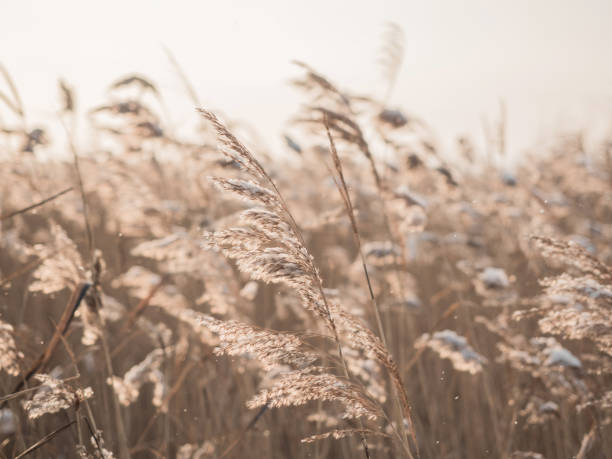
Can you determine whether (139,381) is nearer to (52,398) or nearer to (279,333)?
(52,398)

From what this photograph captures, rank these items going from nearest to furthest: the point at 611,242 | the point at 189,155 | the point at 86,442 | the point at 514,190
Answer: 1. the point at 86,442
2. the point at 189,155
3. the point at 514,190
4. the point at 611,242

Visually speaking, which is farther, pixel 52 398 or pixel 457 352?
pixel 457 352

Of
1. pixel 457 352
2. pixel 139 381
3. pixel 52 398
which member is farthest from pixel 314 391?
pixel 457 352

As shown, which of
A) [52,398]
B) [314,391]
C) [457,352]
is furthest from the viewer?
[457,352]

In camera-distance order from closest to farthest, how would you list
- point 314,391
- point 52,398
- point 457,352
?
point 314,391, point 52,398, point 457,352

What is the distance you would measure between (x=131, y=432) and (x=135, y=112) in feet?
5.08

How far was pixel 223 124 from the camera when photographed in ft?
3.14

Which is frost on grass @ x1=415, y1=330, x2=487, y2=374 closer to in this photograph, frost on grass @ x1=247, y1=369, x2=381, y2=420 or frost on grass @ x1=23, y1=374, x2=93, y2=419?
frost on grass @ x1=247, y1=369, x2=381, y2=420

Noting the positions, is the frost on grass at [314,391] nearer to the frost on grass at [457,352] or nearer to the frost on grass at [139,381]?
the frost on grass at [139,381]

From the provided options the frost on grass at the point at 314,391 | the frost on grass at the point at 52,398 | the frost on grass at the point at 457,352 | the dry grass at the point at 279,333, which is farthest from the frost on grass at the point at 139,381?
the frost on grass at the point at 457,352

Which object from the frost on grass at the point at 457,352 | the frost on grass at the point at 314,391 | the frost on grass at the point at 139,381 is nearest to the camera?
the frost on grass at the point at 314,391

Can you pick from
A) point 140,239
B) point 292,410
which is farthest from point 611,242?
point 140,239

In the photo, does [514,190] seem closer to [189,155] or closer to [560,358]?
[560,358]

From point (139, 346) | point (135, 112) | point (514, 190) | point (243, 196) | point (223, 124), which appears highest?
point (135, 112)
